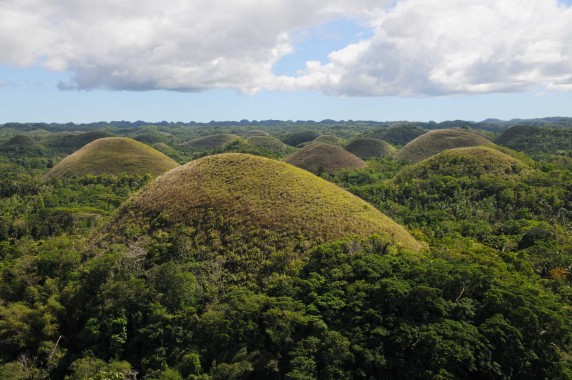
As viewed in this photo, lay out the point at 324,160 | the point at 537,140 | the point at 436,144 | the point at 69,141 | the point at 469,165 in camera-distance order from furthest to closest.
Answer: the point at 69,141 < the point at 537,140 < the point at 436,144 < the point at 324,160 < the point at 469,165

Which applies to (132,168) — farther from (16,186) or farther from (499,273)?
(499,273)

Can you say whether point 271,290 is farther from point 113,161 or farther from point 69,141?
point 69,141

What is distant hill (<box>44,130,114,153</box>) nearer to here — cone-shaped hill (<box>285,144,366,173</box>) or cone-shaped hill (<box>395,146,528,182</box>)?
cone-shaped hill (<box>285,144,366,173</box>)

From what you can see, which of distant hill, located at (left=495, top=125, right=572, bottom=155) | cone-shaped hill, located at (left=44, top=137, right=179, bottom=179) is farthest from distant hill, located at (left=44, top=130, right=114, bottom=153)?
distant hill, located at (left=495, top=125, right=572, bottom=155)

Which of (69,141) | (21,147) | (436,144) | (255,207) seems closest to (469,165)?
(255,207)

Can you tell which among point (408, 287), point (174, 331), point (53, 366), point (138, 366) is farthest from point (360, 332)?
point (53, 366)
